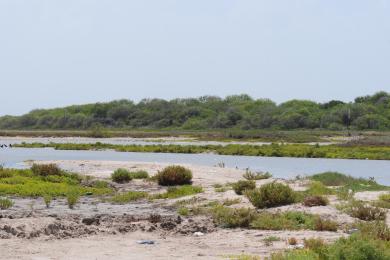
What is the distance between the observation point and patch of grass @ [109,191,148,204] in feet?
82.2

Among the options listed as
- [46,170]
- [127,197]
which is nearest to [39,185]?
[46,170]

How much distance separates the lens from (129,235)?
672 inches

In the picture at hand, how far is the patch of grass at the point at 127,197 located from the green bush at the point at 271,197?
18.3ft

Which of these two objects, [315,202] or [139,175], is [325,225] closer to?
[315,202]

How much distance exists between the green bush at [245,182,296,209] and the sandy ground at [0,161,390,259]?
395 mm

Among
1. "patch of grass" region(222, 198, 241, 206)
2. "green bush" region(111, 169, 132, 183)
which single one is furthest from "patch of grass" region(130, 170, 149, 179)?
"patch of grass" region(222, 198, 241, 206)

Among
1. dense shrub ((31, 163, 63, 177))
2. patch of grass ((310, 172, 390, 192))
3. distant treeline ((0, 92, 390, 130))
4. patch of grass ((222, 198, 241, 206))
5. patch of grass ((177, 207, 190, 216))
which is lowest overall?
patch of grass ((177, 207, 190, 216))

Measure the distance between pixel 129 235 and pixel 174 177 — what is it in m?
13.3

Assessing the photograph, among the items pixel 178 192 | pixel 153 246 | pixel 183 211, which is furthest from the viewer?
pixel 178 192

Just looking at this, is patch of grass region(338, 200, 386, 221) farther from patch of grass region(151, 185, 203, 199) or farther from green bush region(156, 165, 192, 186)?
green bush region(156, 165, 192, 186)

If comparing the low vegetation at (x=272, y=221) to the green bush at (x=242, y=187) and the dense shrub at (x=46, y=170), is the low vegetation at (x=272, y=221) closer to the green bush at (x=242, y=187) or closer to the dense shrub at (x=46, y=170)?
the green bush at (x=242, y=187)

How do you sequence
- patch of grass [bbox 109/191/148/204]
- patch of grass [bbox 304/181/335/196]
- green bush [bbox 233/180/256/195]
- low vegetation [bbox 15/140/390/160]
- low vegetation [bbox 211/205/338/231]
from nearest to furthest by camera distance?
low vegetation [bbox 211/205/338/231] < patch of grass [bbox 304/181/335/196] < green bush [bbox 233/180/256/195] < patch of grass [bbox 109/191/148/204] < low vegetation [bbox 15/140/390/160]

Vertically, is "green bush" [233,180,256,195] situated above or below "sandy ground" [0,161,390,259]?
above

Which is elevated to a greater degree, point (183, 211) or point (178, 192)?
point (178, 192)
